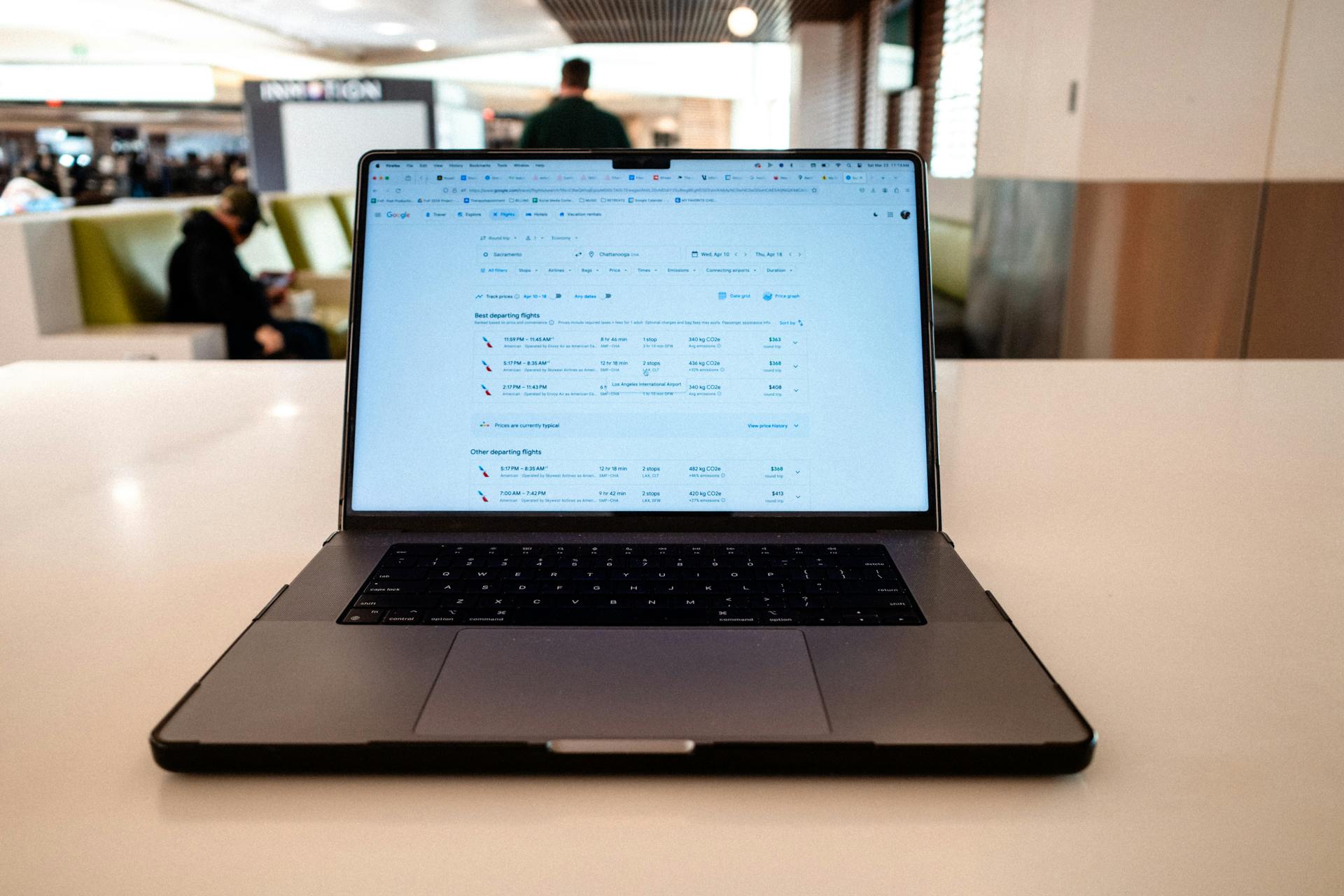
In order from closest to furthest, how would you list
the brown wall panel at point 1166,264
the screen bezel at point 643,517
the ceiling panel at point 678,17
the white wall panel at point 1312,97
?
the screen bezel at point 643,517 → the white wall panel at point 1312,97 → the brown wall panel at point 1166,264 → the ceiling panel at point 678,17

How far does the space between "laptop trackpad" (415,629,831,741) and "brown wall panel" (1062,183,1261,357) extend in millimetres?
2958

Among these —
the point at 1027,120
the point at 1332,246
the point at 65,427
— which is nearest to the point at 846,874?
the point at 65,427

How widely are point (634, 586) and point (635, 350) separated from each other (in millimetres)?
151

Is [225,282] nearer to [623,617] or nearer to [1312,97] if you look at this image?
[623,617]

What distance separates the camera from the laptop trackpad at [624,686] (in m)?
0.35

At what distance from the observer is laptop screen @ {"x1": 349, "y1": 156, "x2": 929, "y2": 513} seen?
21.4 inches

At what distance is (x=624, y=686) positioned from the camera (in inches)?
14.8

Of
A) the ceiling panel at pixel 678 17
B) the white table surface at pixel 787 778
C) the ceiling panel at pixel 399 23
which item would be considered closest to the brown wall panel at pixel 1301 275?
the white table surface at pixel 787 778

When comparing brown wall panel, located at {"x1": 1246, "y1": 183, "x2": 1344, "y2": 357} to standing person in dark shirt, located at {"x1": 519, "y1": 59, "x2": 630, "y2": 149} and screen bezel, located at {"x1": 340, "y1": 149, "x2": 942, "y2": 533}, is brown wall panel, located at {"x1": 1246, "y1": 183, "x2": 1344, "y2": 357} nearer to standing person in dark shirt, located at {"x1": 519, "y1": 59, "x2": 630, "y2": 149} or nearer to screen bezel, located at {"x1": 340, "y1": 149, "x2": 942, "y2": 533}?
standing person in dark shirt, located at {"x1": 519, "y1": 59, "x2": 630, "y2": 149}

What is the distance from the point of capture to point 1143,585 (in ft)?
1.72

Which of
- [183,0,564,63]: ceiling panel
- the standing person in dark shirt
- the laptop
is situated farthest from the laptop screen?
[183,0,564,63]: ceiling panel

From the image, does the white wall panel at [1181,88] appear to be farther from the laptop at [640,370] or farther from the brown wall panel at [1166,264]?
the laptop at [640,370]

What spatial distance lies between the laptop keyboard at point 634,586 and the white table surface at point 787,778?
0.08m

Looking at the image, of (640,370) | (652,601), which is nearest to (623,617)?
(652,601)
